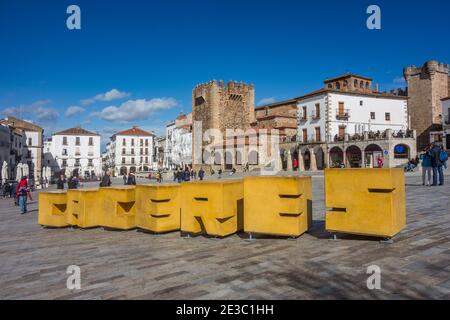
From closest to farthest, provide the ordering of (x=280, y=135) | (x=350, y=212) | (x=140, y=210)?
(x=350, y=212) → (x=140, y=210) → (x=280, y=135)

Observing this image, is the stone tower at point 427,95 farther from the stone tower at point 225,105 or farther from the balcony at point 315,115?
the stone tower at point 225,105

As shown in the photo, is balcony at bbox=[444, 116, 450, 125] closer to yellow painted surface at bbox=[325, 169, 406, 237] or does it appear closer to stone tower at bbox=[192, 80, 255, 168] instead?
stone tower at bbox=[192, 80, 255, 168]

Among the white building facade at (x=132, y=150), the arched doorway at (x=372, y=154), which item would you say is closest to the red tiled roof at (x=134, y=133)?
the white building facade at (x=132, y=150)

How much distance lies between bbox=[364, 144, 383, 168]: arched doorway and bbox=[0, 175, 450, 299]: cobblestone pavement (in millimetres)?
29507

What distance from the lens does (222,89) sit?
62.5 metres

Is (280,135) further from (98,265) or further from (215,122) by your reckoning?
(98,265)

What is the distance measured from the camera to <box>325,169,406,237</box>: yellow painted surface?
548cm

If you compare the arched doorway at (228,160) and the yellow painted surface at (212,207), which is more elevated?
the arched doorway at (228,160)

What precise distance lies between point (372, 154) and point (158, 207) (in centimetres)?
3304

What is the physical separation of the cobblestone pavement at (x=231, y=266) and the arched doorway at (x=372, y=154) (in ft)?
96.8

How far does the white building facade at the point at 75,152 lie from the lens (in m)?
84.1
